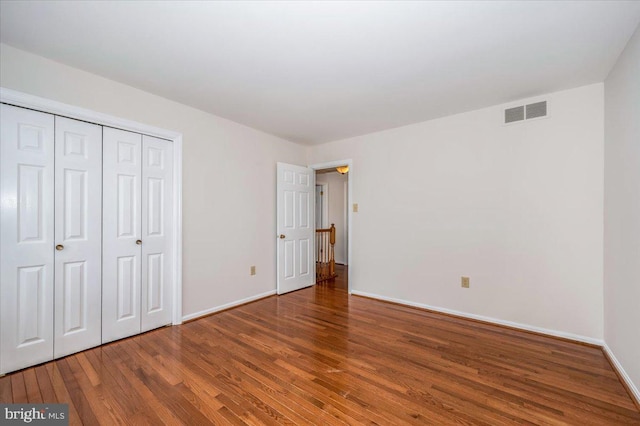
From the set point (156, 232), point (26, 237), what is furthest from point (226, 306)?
point (26, 237)

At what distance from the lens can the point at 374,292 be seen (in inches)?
159

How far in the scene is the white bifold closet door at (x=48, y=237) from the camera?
2.07 meters

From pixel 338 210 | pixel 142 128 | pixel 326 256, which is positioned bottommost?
pixel 326 256

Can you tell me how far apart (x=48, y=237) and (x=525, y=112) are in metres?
4.62

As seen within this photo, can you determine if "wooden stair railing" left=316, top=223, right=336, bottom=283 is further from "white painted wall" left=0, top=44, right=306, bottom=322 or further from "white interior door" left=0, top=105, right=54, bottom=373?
"white interior door" left=0, top=105, right=54, bottom=373

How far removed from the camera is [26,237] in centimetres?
214

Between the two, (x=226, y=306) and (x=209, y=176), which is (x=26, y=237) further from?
(x=226, y=306)

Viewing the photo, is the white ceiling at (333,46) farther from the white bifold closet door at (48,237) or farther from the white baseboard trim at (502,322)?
the white baseboard trim at (502,322)

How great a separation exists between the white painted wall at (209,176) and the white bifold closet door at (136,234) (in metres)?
0.20

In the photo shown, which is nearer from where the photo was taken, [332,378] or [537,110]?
[332,378]

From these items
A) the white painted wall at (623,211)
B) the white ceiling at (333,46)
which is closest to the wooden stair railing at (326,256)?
the white ceiling at (333,46)

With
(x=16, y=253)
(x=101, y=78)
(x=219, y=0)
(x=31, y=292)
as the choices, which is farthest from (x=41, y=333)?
(x=219, y=0)

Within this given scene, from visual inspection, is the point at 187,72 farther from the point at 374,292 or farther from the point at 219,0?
the point at 374,292

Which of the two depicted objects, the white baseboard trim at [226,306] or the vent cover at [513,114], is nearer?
the vent cover at [513,114]
